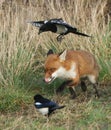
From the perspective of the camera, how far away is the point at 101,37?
10266mm

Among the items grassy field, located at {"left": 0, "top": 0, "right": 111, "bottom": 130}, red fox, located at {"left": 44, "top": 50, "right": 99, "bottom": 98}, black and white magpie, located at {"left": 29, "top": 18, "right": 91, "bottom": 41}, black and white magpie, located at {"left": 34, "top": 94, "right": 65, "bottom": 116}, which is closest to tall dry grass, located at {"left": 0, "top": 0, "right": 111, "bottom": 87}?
grassy field, located at {"left": 0, "top": 0, "right": 111, "bottom": 130}

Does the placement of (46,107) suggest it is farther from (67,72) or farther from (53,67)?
(67,72)

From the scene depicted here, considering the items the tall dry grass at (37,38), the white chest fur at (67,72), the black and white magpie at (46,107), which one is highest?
the tall dry grass at (37,38)

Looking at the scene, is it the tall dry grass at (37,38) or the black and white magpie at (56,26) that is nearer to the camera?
the black and white magpie at (56,26)

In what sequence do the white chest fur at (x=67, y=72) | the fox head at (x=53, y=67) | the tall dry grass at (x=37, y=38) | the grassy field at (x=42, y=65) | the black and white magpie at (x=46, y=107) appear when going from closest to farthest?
the black and white magpie at (x=46, y=107) → the grassy field at (x=42, y=65) → the fox head at (x=53, y=67) → the white chest fur at (x=67, y=72) → the tall dry grass at (x=37, y=38)

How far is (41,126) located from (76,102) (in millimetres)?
1621

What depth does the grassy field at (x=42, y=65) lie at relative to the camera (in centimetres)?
700

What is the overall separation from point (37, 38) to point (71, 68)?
2.40m

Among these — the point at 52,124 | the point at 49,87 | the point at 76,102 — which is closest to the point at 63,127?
the point at 52,124

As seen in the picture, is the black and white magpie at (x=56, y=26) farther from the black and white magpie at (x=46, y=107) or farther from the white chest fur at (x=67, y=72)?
the black and white magpie at (x=46, y=107)

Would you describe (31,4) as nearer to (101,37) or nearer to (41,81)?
(101,37)

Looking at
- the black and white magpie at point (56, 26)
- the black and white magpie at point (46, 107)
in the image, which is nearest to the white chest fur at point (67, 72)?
the black and white magpie at point (56, 26)

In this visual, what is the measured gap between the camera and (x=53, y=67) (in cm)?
797

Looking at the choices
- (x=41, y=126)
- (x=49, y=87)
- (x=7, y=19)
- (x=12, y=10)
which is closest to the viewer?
(x=41, y=126)
